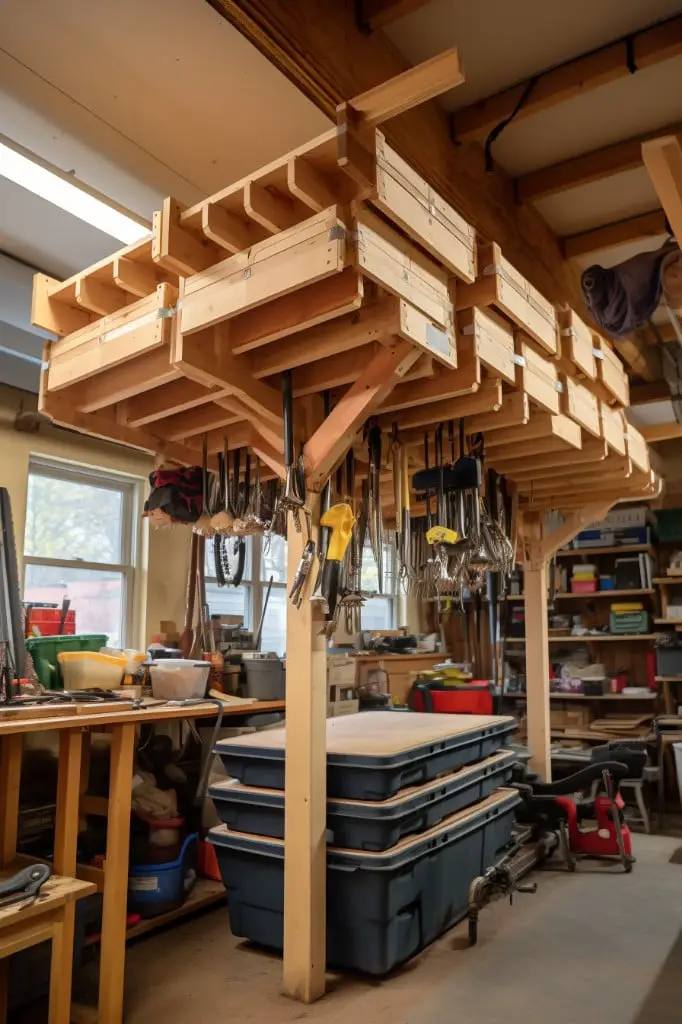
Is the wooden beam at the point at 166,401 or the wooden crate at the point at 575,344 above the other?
the wooden crate at the point at 575,344

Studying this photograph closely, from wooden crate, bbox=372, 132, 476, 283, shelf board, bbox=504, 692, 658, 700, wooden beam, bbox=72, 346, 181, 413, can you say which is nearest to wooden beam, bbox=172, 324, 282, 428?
wooden beam, bbox=72, 346, 181, 413

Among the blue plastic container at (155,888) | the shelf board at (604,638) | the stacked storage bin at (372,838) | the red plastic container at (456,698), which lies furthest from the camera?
→ the shelf board at (604,638)

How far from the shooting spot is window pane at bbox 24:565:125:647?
478 cm

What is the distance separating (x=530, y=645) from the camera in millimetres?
5449

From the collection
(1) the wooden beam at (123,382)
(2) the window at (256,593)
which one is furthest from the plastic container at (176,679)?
(2) the window at (256,593)

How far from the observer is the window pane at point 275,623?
6.57m

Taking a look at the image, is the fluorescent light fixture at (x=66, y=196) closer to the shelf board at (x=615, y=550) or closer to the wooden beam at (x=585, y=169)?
the wooden beam at (x=585, y=169)

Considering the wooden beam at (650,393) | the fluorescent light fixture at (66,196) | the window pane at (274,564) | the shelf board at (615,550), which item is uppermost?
the fluorescent light fixture at (66,196)

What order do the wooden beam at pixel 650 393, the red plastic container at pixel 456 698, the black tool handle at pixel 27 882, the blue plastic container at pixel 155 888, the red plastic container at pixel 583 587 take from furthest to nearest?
1. the red plastic container at pixel 583 587
2. the red plastic container at pixel 456 698
3. the wooden beam at pixel 650 393
4. the blue plastic container at pixel 155 888
5. the black tool handle at pixel 27 882

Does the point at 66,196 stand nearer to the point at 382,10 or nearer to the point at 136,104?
the point at 136,104

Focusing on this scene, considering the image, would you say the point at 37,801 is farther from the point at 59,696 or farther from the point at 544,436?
the point at 544,436

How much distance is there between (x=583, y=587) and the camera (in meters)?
7.28

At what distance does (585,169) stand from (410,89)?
1.88 metres

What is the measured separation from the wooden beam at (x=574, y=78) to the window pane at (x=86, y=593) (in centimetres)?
363
